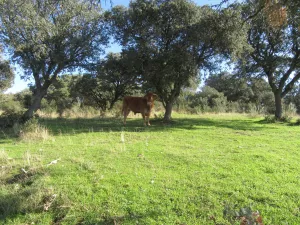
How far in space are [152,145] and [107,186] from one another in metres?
2.95

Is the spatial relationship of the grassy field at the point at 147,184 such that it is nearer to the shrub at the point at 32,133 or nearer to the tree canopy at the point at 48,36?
the shrub at the point at 32,133

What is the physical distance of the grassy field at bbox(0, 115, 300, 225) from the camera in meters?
3.53

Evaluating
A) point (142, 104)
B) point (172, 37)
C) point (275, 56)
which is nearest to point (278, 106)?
point (275, 56)

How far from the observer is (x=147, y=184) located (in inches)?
170

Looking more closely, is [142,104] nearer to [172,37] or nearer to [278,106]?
[172,37]

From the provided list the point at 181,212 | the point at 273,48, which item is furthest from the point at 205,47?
the point at 181,212

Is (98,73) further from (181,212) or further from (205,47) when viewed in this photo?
(181,212)

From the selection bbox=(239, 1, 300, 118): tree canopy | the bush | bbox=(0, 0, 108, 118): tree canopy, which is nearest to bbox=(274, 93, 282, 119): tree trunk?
bbox=(239, 1, 300, 118): tree canopy

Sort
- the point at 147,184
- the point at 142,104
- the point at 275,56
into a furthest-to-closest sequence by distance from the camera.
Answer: the point at 275,56 < the point at 142,104 < the point at 147,184

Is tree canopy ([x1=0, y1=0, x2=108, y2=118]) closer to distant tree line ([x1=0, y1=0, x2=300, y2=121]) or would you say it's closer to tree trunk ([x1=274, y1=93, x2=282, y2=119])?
distant tree line ([x1=0, y1=0, x2=300, y2=121])

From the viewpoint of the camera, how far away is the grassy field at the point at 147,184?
3527mm

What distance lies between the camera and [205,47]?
1208cm

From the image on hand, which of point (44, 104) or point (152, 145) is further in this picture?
point (44, 104)

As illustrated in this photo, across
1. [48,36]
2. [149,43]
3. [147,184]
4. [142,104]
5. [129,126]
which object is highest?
[48,36]
